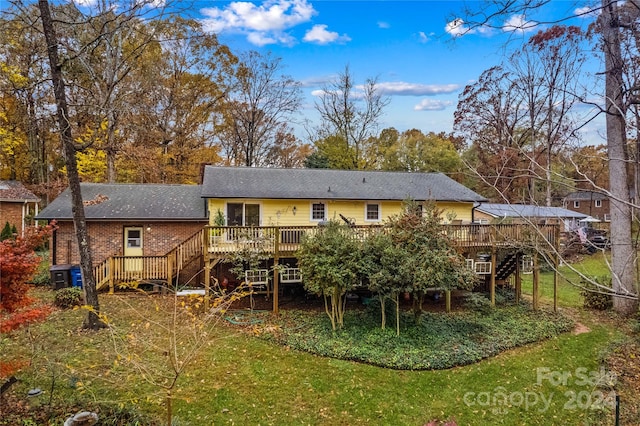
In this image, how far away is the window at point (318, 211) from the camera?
1595 centimetres

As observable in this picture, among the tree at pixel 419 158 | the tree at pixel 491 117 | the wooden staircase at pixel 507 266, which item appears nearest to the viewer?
the wooden staircase at pixel 507 266

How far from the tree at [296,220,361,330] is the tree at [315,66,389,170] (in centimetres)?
1911

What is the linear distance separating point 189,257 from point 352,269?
6.99 meters

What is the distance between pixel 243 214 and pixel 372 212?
585 cm

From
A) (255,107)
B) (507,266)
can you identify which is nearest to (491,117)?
(507,266)

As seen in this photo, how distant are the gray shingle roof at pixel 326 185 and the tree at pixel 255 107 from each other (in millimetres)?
10848

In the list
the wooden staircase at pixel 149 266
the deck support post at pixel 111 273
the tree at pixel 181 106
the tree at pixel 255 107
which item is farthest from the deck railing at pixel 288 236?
the tree at pixel 255 107

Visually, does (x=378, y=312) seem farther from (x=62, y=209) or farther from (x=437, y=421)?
(x=62, y=209)

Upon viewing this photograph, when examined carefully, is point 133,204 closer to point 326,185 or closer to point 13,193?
point 326,185

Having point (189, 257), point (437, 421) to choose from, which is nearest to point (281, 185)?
point (189, 257)

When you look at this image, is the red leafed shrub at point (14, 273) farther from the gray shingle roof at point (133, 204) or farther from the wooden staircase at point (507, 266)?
the wooden staircase at point (507, 266)

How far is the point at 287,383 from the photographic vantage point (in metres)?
7.67

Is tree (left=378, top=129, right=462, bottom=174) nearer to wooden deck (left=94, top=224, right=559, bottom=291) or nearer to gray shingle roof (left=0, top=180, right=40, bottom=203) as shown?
wooden deck (left=94, top=224, right=559, bottom=291)

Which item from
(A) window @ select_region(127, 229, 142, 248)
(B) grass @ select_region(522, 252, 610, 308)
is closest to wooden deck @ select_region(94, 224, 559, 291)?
(A) window @ select_region(127, 229, 142, 248)
